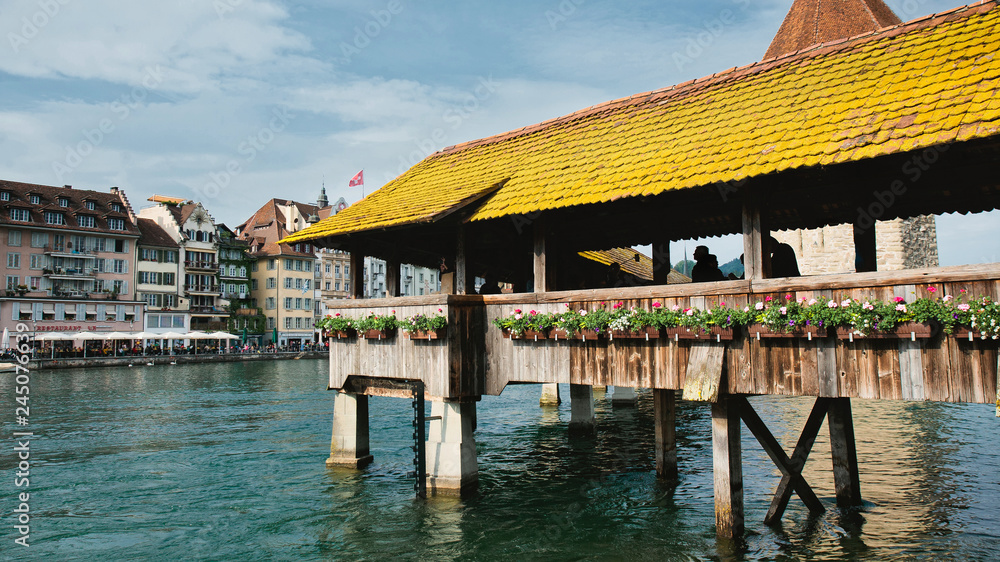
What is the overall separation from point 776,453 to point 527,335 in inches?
173

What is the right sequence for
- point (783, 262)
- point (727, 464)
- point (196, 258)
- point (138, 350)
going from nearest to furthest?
point (727, 464), point (783, 262), point (138, 350), point (196, 258)

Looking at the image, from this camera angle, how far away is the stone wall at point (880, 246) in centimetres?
4547

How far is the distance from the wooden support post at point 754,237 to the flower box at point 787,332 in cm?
79

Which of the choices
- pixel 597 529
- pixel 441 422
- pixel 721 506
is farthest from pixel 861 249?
pixel 441 422

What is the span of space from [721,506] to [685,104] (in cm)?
670

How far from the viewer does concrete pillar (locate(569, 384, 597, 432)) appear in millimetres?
22547

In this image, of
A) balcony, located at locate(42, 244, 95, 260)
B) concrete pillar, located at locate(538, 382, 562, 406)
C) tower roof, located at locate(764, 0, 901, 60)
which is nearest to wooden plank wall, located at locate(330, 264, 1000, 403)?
concrete pillar, located at locate(538, 382, 562, 406)

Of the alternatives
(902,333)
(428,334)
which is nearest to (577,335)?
Answer: (428,334)

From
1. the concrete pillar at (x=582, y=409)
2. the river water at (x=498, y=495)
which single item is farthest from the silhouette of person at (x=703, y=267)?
the concrete pillar at (x=582, y=409)

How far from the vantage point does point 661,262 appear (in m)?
14.5

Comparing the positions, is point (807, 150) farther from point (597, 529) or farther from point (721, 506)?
point (597, 529)

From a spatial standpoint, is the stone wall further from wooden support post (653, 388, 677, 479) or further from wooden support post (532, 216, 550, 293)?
wooden support post (532, 216, 550, 293)

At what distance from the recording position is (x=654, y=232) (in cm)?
1448

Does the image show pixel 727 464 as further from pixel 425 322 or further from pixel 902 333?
pixel 425 322
